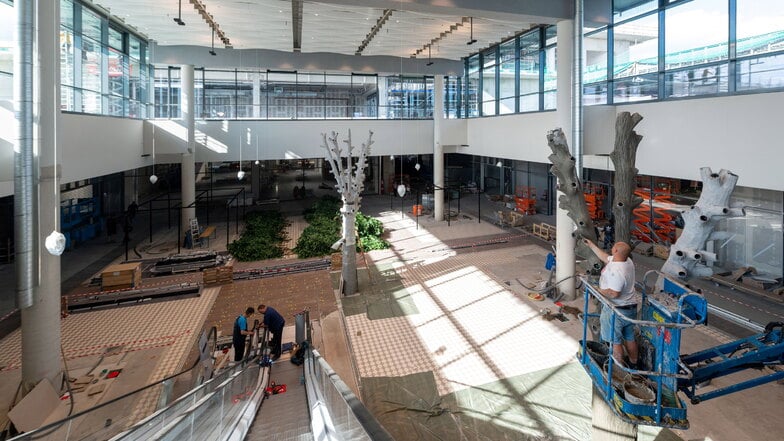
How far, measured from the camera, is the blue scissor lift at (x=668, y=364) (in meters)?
3.38

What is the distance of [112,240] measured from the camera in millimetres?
17344

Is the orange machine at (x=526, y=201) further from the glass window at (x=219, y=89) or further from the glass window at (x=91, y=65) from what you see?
the glass window at (x=91, y=65)

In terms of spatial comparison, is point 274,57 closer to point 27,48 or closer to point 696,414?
point 27,48

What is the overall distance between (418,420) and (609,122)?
981cm

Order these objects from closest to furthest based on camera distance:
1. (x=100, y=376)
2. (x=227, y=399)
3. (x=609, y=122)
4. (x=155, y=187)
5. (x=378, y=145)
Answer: (x=227, y=399) → (x=100, y=376) → (x=609, y=122) → (x=378, y=145) → (x=155, y=187)

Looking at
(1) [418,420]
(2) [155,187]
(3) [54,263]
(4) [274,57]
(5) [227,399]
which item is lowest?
(1) [418,420]

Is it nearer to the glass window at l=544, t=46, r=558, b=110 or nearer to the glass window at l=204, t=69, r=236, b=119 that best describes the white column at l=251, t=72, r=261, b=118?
the glass window at l=204, t=69, r=236, b=119

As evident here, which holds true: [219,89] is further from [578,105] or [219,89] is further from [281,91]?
[578,105]

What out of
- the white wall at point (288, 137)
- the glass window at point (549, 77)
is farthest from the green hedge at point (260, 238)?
the glass window at point (549, 77)

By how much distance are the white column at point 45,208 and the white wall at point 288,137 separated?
10.0 metres

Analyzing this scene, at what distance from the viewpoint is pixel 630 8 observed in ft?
41.3

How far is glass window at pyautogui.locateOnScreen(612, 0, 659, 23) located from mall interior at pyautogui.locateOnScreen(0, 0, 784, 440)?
6cm

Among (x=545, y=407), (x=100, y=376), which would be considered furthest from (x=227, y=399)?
(x=545, y=407)

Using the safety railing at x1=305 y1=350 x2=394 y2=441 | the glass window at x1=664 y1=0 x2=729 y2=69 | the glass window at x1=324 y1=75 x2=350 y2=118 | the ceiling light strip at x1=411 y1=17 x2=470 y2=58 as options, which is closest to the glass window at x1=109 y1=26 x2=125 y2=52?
the glass window at x1=324 y1=75 x2=350 y2=118
